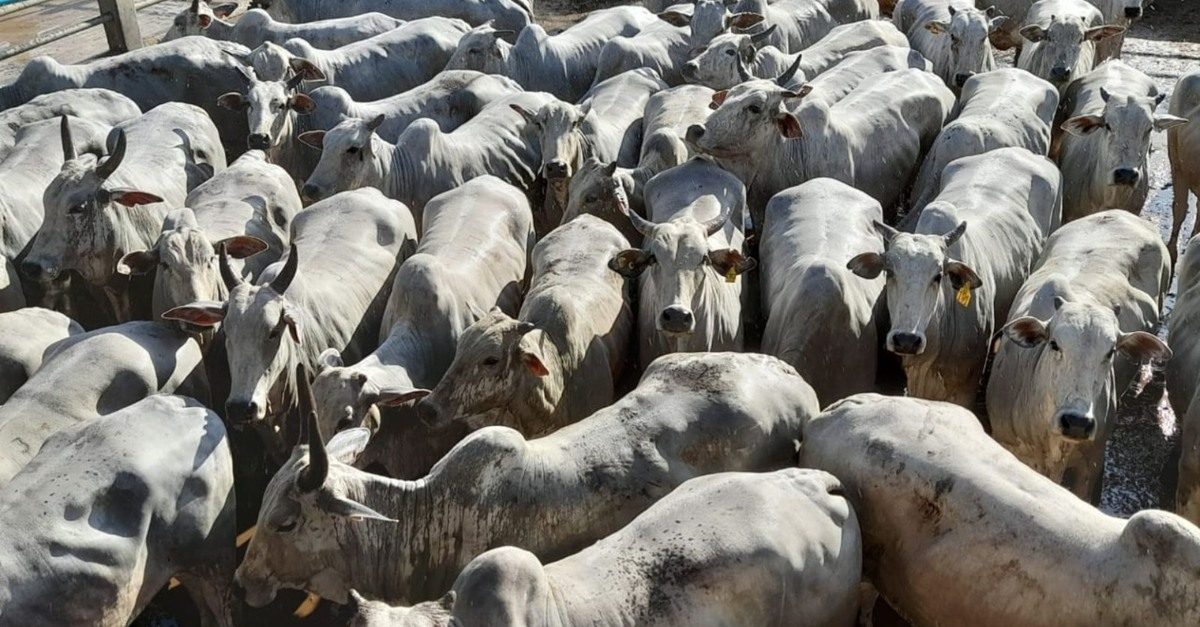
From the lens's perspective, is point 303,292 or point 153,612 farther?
point 303,292

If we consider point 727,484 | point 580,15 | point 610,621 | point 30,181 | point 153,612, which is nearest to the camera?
point 610,621

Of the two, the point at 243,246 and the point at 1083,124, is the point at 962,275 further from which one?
the point at 243,246

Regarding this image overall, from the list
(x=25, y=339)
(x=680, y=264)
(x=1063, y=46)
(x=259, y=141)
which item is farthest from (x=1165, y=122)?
(x=25, y=339)

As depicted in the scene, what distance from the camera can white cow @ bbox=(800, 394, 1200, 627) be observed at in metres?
5.05

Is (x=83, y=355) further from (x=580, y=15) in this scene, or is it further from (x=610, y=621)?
(x=580, y=15)

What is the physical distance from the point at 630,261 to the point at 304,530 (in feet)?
9.30

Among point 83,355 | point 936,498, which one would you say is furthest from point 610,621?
point 83,355

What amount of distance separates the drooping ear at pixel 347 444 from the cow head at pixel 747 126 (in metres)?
4.09

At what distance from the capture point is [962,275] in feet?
24.5

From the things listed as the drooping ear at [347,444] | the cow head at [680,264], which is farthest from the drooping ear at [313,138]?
the drooping ear at [347,444]

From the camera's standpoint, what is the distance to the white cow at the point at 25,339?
7328 mm

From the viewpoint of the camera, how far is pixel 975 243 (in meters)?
8.23

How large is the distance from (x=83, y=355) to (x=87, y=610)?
1.72 metres

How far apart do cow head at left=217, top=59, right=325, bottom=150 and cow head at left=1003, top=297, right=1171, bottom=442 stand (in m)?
6.18
